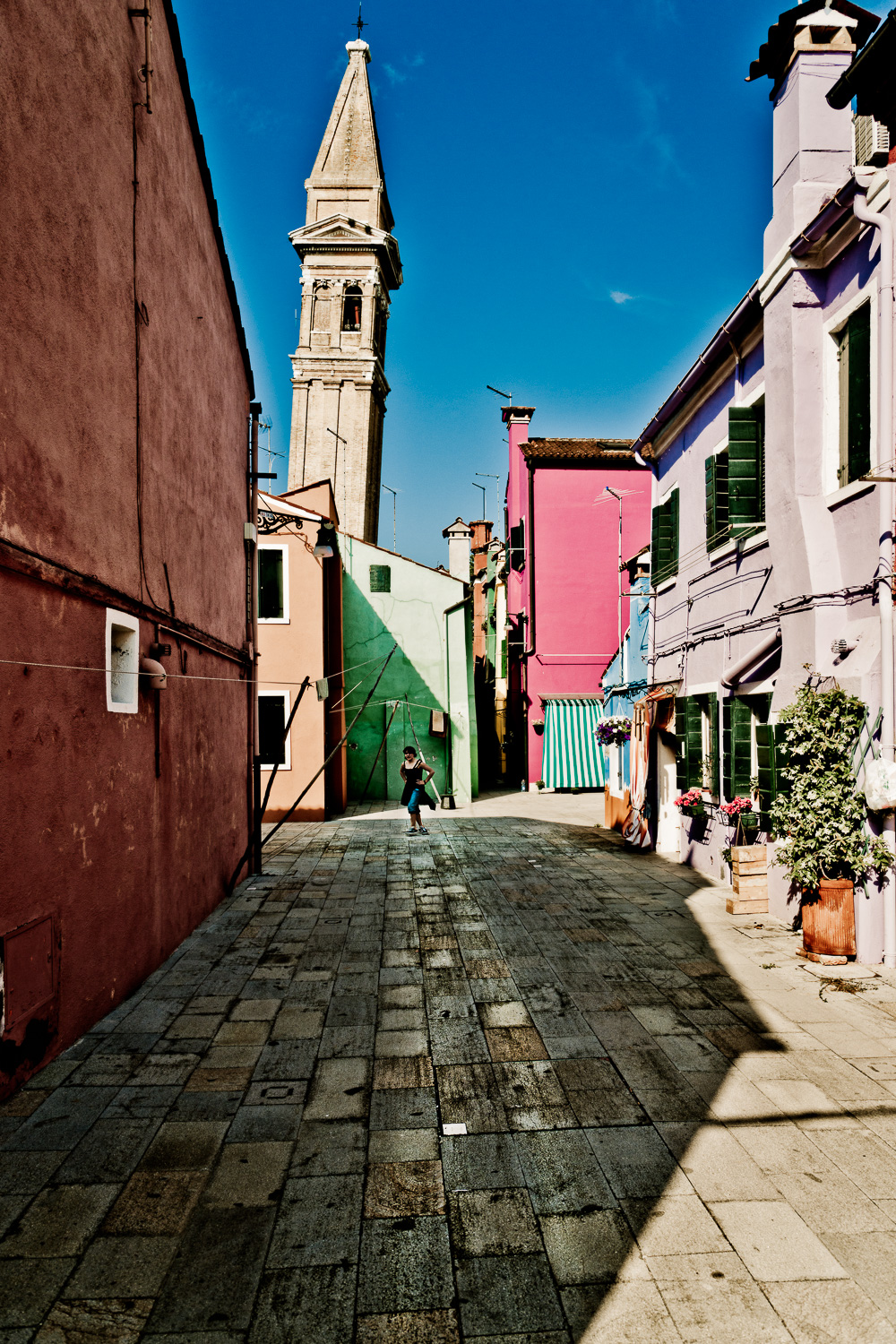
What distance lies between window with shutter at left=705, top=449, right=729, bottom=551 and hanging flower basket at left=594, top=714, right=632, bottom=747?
5.43 m

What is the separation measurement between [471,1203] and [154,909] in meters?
4.46

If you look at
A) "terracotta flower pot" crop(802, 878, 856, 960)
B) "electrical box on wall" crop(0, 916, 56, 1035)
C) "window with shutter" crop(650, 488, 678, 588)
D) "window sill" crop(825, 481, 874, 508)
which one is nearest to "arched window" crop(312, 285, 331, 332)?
"window with shutter" crop(650, 488, 678, 588)

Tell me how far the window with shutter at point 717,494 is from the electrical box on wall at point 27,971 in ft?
29.3

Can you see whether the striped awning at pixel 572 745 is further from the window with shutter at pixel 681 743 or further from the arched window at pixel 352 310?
the arched window at pixel 352 310

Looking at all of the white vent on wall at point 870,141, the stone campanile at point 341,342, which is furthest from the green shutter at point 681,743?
the stone campanile at point 341,342

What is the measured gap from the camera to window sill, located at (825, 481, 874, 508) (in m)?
7.58

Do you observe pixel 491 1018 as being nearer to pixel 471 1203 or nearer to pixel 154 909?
pixel 471 1203

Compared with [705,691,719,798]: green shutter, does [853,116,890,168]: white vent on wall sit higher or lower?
higher

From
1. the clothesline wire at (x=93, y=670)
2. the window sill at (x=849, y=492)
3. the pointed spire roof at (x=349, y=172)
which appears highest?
the pointed spire roof at (x=349, y=172)

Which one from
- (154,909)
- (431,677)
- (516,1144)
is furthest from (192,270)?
(431,677)

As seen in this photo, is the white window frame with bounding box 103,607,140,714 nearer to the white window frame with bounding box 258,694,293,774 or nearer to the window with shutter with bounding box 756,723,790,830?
the window with shutter with bounding box 756,723,790,830

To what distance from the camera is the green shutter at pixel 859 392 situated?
771 cm

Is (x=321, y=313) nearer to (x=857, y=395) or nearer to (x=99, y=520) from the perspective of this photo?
(x=857, y=395)

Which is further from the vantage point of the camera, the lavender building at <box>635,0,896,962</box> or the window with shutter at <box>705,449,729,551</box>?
the window with shutter at <box>705,449,729,551</box>
